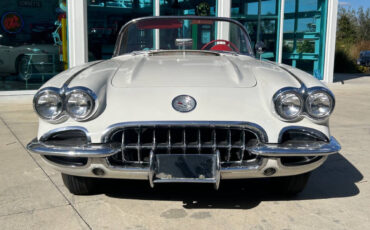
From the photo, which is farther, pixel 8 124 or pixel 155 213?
pixel 8 124

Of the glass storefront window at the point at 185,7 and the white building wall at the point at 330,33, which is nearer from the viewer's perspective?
the glass storefront window at the point at 185,7

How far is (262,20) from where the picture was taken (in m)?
10.8

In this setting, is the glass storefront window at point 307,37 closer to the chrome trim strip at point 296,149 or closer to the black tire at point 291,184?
the black tire at point 291,184

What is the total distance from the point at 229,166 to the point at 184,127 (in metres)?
0.36

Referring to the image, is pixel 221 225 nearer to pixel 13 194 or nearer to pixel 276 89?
pixel 276 89

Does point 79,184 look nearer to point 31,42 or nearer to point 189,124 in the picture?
point 189,124

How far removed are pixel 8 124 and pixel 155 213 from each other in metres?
3.62

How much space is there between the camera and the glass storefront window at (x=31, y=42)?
788cm

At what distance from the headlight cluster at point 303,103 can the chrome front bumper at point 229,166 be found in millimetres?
180

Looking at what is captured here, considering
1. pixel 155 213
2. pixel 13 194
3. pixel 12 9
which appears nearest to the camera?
pixel 155 213

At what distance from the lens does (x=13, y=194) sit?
279 cm

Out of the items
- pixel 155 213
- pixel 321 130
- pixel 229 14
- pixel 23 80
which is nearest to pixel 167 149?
pixel 155 213

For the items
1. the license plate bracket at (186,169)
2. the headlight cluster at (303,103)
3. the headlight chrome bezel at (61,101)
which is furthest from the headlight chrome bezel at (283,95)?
the headlight chrome bezel at (61,101)

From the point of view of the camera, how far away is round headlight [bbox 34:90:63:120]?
7.70 feet
